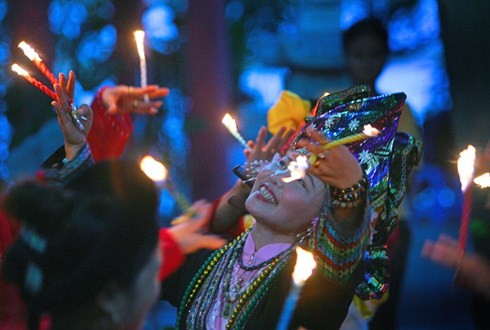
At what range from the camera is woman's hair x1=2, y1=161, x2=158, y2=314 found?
1.61m

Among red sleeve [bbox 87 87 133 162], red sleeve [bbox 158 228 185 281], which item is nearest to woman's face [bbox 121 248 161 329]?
red sleeve [bbox 158 228 185 281]

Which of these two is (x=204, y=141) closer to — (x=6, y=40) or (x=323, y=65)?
(x=323, y=65)

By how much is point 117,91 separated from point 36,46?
4.00 metres

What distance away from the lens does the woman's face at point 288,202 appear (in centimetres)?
234

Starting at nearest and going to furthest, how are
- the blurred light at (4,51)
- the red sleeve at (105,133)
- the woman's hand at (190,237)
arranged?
the woman's hand at (190,237), the red sleeve at (105,133), the blurred light at (4,51)

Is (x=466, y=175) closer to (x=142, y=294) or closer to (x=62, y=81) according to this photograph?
(x=142, y=294)

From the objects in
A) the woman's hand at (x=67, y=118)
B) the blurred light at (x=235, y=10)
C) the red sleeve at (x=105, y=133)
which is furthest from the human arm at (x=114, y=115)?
the blurred light at (x=235, y=10)

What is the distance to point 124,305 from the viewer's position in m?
1.71

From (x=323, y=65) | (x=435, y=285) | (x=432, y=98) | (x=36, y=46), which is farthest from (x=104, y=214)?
(x=432, y=98)

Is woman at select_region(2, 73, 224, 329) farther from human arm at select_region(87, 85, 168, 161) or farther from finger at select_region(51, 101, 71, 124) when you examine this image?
human arm at select_region(87, 85, 168, 161)

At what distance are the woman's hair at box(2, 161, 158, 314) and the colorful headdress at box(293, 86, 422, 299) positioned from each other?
2.75ft

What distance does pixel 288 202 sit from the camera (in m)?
2.34

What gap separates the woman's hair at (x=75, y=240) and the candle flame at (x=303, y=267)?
427 mm

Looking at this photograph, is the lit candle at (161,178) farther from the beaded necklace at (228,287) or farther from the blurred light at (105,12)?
the blurred light at (105,12)
